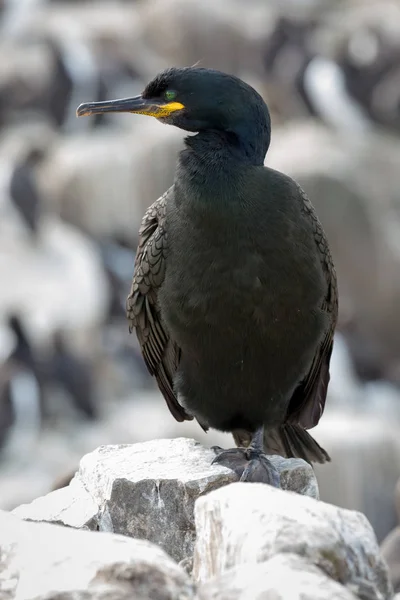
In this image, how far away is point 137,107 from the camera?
433 centimetres

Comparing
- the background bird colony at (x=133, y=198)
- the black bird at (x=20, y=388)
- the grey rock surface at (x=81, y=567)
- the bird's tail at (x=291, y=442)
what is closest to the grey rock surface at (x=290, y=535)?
the grey rock surface at (x=81, y=567)

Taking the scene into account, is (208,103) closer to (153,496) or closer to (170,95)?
(170,95)

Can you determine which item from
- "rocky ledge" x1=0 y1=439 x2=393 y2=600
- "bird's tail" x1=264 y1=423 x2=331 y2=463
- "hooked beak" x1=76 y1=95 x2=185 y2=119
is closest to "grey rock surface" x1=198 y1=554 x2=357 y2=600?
"rocky ledge" x1=0 y1=439 x2=393 y2=600

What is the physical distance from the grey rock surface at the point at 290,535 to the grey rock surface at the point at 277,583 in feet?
A: 0.20

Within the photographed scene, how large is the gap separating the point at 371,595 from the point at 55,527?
2.96 ft

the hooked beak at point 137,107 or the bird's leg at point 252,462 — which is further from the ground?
the hooked beak at point 137,107

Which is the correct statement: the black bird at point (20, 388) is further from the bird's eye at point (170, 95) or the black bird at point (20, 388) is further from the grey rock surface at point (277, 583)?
the grey rock surface at point (277, 583)

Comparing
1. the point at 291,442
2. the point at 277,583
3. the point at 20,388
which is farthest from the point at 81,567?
the point at 20,388

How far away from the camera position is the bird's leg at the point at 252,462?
4.20 metres

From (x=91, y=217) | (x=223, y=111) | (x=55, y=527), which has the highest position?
(x=91, y=217)

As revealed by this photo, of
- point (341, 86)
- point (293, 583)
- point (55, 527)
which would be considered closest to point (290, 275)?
point (55, 527)

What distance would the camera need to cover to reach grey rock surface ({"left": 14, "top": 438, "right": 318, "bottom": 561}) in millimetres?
4254

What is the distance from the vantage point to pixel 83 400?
12.9 metres

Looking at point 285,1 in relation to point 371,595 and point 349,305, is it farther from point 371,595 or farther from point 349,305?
point 371,595
